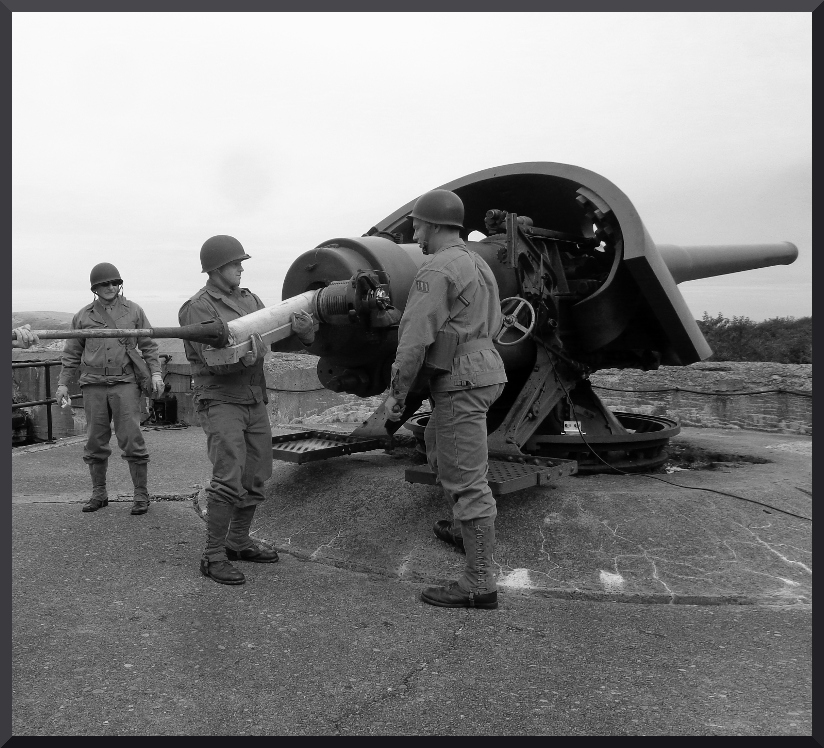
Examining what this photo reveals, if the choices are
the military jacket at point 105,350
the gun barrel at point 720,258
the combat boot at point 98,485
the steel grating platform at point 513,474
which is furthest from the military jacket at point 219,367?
the gun barrel at point 720,258

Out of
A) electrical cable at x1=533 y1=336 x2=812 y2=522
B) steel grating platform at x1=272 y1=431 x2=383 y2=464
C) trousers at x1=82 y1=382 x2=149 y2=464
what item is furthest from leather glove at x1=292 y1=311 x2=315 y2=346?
trousers at x1=82 y1=382 x2=149 y2=464

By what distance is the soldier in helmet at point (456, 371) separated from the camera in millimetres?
3725

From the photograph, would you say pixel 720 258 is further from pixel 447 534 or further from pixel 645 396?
pixel 447 534

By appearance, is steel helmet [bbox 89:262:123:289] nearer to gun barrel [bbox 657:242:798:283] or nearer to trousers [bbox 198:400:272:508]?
trousers [bbox 198:400:272:508]

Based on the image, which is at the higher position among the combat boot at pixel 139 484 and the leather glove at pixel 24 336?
the leather glove at pixel 24 336

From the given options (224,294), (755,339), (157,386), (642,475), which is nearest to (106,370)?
(157,386)

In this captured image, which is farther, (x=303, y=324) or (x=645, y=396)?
(x=645, y=396)

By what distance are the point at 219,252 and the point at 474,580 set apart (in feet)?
7.03

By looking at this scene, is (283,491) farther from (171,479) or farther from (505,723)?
(505,723)

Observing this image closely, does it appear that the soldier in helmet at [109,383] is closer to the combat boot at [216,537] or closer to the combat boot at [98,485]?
the combat boot at [98,485]

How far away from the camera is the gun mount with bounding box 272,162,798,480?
4508mm

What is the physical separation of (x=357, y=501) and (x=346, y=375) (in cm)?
80

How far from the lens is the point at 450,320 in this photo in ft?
12.6

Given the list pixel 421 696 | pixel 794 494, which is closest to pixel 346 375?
pixel 421 696
